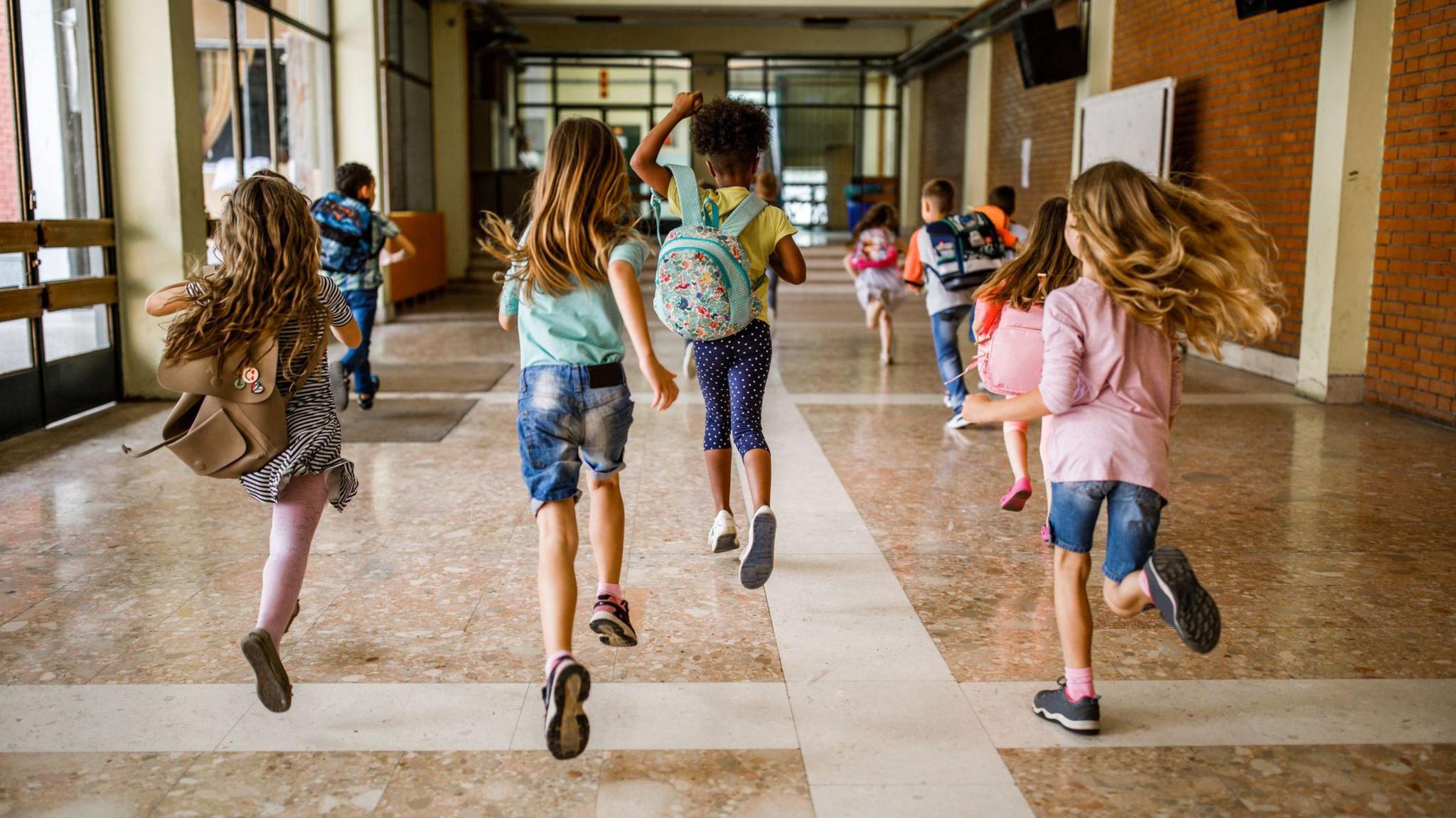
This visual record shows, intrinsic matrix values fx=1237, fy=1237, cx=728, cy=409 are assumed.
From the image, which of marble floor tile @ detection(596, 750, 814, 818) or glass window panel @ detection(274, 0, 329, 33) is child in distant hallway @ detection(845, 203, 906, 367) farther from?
marble floor tile @ detection(596, 750, 814, 818)

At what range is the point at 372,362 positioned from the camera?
9773 mm

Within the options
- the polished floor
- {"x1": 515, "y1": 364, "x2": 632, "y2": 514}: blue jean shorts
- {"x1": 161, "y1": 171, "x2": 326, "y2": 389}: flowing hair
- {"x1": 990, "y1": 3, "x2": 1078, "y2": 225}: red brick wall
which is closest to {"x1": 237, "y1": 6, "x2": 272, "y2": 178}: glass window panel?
the polished floor

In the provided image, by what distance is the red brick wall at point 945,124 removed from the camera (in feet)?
61.7

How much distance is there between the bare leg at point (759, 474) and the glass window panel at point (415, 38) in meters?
12.2

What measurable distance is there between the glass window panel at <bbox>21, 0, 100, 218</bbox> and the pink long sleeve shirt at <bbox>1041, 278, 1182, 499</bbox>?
6279mm

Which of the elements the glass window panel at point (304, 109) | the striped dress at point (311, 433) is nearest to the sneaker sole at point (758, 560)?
the striped dress at point (311, 433)

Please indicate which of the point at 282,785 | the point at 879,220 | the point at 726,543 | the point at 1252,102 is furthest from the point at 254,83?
the point at 282,785

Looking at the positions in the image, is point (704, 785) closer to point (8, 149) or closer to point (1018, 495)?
point (1018, 495)

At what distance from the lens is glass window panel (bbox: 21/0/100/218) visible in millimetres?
6879

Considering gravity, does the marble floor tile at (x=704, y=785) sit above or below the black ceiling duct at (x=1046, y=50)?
below

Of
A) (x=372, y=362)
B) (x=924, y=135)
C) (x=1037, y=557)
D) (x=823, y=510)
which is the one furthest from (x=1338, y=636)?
(x=924, y=135)

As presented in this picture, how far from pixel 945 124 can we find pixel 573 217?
18.1m

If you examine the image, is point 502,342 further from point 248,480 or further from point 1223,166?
point 248,480

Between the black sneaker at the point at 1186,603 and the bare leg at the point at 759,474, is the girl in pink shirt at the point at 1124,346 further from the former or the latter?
the bare leg at the point at 759,474
